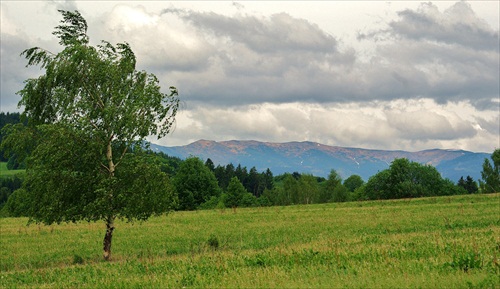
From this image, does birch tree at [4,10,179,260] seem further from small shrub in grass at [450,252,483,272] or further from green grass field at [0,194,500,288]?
small shrub in grass at [450,252,483,272]

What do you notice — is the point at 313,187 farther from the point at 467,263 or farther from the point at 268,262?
the point at 467,263

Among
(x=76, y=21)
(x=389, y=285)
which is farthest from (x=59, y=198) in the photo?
(x=389, y=285)

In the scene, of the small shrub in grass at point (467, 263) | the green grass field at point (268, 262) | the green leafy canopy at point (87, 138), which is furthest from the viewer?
the green leafy canopy at point (87, 138)

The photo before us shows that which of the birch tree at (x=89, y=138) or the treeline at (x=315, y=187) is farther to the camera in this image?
the treeline at (x=315, y=187)

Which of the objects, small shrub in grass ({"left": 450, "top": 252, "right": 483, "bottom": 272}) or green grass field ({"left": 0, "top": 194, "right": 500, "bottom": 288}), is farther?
small shrub in grass ({"left": 450, "top": 252, "right": 483, "bottom": 272})

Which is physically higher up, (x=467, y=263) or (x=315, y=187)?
(x=315, y=187)

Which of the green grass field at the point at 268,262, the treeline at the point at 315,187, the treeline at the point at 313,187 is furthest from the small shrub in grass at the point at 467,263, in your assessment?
the treeline at the point at 315,187

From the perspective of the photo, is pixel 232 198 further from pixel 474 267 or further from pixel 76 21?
pixel 474 267

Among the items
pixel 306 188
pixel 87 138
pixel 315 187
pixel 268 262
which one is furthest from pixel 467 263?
pixel 315 187

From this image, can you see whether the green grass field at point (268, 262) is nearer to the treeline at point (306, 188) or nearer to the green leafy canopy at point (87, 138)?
the green leafy canopy at point (87, 138)

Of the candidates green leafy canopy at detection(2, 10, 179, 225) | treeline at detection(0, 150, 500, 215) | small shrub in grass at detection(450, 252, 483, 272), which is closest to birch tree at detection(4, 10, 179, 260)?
green leafy canopy at detection(2, 10, 179, 225)

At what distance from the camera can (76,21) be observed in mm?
28234

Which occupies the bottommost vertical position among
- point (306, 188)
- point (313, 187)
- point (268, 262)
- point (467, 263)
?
point (268, 262)

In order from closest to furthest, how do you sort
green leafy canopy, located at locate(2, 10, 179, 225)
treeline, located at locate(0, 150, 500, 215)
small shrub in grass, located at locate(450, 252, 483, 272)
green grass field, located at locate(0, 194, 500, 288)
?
green grass field, located at locate(0, 194, 500, 288) → small shrub in grass, located at locate(450, 252, 483, 272) → green leafy canopy, located at locate(2, 10, 179, 225) → treeline, located at locate(0, 150, 500, 215)
